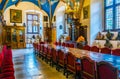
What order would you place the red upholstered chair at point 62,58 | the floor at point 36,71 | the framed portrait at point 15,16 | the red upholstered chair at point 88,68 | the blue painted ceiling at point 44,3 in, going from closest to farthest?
the red upholstered chair at point 88,68 → the red upholstered chair at point 62,58 → the floor at point 36,71 → the blue painted ceiling at point 44,3 → the framed portrait at point 15,16

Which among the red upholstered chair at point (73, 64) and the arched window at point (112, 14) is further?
the arched window at point (112, 14)

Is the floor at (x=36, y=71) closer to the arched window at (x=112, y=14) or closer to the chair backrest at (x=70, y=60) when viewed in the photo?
the chair backrest at (x=70, y=60)

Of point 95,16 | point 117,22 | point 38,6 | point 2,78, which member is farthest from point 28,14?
point 2,78

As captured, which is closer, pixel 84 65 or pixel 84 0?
pixel 84 65

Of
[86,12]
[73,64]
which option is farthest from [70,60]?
[86,12]

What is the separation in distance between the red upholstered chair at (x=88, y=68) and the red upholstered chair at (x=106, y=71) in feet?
0.97

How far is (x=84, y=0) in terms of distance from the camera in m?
10.7

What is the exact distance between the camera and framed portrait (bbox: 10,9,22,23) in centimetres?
1795

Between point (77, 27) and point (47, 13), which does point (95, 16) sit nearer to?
point (77, 27)

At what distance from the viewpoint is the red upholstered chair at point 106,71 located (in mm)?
2414

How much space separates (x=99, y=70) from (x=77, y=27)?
8.46 metres

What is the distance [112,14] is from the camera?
9.30 metres

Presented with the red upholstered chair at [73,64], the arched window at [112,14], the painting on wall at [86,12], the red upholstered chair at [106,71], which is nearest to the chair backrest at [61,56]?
the red upholstered chair at [73,64]

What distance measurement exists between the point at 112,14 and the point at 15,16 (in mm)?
12199
